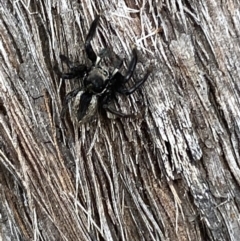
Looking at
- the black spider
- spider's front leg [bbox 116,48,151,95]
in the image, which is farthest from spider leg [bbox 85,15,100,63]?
spider's front leg [bbox 116,48,151,95]

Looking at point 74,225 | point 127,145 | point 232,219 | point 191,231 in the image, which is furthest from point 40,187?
point 232,219

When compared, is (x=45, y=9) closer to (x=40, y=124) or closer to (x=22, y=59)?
(x=22, y=59)

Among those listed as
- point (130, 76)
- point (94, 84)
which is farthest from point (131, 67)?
point (94, 84)

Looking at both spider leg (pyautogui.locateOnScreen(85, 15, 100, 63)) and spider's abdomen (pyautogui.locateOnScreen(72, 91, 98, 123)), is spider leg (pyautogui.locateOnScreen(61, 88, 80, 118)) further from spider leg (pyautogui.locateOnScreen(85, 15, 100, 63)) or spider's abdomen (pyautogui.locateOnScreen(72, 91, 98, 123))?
spider leg (pyautogui.locateOnScreen(85, 15, 100, 63))

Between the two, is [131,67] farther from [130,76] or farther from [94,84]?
[94,84]

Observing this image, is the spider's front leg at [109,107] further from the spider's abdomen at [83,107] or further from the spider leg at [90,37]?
the spider leg at [90,37]

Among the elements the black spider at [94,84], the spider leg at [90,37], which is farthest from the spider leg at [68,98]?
the spider leg at [90,37]

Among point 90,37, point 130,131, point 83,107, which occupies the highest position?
point 90,37
